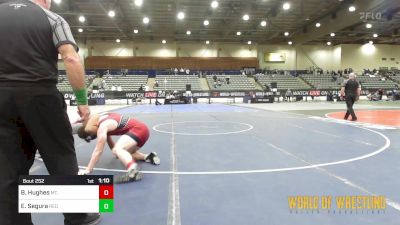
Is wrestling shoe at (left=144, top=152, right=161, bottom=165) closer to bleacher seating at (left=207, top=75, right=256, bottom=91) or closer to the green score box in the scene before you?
the green score box

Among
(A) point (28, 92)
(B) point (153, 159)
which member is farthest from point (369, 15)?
(A) point (28, 92)

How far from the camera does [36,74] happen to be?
2.31 metres

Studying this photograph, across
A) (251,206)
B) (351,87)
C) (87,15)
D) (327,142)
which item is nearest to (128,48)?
(87,15)

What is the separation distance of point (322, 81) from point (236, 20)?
1396 cm

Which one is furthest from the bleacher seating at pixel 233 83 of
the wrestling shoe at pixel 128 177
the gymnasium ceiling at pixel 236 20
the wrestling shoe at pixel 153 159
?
the wrestling shoe at pixel 128 177

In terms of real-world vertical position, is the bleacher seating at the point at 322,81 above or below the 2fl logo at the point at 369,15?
below

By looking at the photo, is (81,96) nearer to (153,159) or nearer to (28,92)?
(28,92)

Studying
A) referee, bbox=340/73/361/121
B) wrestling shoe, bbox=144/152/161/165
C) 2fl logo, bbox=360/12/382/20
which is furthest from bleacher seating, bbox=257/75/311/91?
wrestling shoe, bbox=144/152/161/165

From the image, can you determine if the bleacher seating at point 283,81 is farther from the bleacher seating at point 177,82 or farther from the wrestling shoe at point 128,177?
the wrestling shoe at point 128,177

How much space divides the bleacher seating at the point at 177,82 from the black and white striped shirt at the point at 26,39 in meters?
32.8

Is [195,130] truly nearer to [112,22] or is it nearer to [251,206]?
[251,206]

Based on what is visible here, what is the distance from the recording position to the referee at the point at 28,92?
2264mm

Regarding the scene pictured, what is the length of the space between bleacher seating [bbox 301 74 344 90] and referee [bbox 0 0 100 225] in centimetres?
3855

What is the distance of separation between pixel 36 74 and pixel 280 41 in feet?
155
